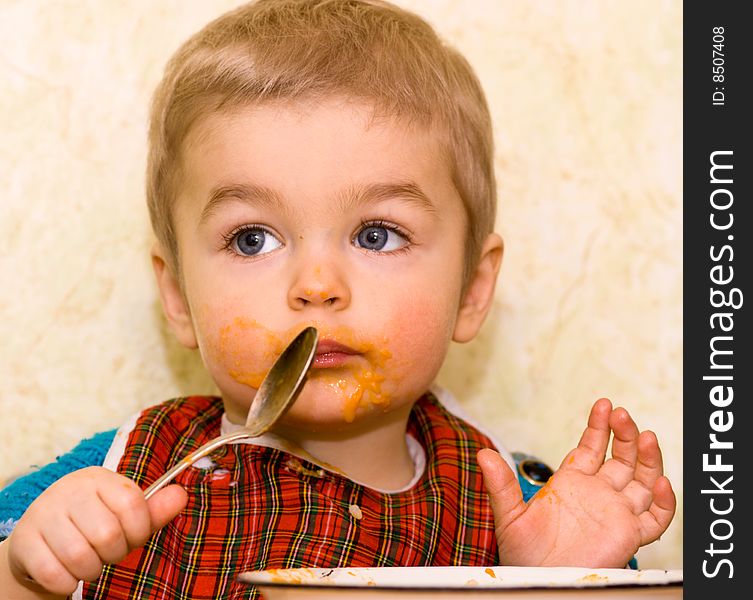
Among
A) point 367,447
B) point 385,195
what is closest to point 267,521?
point 367,447

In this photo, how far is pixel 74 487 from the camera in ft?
2.83

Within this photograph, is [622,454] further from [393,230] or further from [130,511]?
[130,511]

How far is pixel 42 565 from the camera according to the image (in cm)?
84

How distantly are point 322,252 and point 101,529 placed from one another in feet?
1.29

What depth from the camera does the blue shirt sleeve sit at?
1179 millimetres

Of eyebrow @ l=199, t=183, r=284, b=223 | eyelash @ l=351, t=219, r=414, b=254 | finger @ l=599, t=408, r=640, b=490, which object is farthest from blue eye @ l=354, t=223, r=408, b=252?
finger @ l=599, t=408, r=640, b=490

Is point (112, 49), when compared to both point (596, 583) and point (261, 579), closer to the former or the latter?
point (261, 579)

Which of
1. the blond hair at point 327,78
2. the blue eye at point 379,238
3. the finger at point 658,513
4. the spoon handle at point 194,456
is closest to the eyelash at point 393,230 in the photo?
the blue eye at point 379,238

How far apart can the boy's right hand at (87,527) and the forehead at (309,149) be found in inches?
15.4

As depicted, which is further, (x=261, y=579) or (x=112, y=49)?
(x=112, y=49)

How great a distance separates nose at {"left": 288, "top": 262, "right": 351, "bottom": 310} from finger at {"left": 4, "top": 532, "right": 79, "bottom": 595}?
1.17 feet
